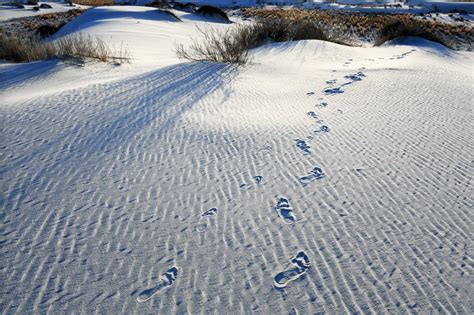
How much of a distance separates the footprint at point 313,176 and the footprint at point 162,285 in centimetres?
114

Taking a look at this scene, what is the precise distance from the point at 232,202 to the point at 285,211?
35 centimetres

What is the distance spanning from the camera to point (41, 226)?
1.90m

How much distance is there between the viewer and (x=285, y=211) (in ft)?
6.81

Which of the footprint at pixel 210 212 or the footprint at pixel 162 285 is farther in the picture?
the footprint at pixel 210 212

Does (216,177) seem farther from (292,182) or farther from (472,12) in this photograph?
(472,12)

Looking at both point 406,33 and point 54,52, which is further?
point 406,33

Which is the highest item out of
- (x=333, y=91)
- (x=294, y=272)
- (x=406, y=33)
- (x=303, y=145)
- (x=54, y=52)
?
(x=54, y=52)

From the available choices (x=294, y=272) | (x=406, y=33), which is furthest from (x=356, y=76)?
(x=406, y=33)

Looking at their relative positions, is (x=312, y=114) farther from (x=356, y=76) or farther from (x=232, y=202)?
(x=356, y=76)

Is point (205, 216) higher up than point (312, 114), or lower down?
lower down

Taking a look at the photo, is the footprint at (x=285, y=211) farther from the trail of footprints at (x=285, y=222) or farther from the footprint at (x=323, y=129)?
the footprint at (x=323, y=129)

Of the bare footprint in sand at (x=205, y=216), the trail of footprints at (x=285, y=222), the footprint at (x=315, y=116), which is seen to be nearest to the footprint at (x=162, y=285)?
the trail of footprints at (x=285, y=222)

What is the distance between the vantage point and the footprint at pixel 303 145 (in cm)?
285

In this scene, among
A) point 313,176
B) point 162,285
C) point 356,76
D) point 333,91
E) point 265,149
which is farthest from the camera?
point 356,76
